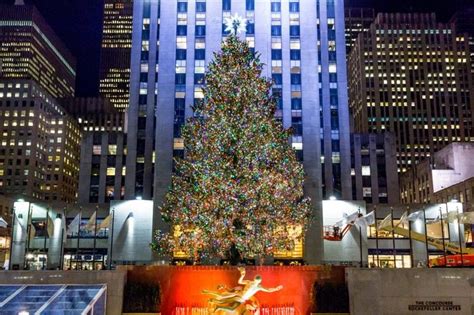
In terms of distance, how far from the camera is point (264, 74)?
6819cm

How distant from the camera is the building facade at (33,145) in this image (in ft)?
554

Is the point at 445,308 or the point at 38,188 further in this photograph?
the point at 38,188

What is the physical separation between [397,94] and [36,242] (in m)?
150

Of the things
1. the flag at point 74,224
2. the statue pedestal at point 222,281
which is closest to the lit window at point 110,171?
the flag at point 74,224

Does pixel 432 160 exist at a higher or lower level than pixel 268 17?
lower

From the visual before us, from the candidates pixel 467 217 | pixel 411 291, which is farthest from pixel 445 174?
pixel 411 291

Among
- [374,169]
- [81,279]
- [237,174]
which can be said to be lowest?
[81,279]

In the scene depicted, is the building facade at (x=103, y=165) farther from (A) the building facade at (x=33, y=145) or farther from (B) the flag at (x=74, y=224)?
(A) the building facade at (x=33, y=145)

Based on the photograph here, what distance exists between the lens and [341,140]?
252ft

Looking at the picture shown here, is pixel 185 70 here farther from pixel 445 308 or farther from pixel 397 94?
pixel 397 94

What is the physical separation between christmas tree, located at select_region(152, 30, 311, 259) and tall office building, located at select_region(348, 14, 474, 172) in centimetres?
14765

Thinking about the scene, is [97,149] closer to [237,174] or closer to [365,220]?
[237,174]

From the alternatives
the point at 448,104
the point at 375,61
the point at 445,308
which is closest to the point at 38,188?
the point at 375,61

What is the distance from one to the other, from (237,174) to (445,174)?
83.4 metres
